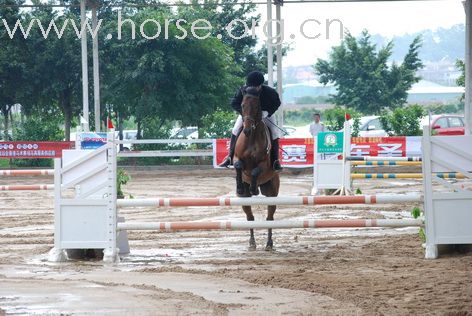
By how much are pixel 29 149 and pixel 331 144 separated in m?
13.7

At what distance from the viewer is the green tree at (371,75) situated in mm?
65938

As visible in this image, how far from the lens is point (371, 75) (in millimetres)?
65625

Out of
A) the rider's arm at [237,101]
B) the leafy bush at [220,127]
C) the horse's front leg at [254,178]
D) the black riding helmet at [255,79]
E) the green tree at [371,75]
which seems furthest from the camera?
the green tree at [371,75]

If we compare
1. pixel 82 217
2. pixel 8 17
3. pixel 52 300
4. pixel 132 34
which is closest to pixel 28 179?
pixel 132 34

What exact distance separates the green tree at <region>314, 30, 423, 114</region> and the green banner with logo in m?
40.5

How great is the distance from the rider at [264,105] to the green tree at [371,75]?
169ft

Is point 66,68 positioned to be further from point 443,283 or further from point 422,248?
point 443,283

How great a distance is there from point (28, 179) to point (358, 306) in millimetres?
25724

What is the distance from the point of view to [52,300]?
948 cm

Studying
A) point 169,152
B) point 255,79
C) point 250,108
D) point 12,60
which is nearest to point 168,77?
point 12,60

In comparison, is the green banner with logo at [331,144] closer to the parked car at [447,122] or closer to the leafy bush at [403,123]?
the leafy bush at [403,123]

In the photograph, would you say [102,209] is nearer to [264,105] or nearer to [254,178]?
[254,178]

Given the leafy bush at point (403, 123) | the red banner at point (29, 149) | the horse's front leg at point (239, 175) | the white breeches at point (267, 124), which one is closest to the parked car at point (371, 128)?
the leafy bush at point (403, 123)

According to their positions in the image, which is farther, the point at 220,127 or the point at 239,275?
the point at 220,127
